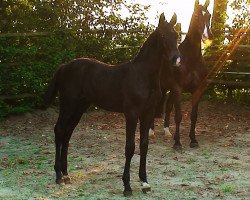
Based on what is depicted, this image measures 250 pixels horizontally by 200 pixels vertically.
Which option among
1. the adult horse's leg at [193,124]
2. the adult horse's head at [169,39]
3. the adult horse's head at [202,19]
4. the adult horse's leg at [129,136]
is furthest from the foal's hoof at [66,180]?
the adult horse's head at [202,19]

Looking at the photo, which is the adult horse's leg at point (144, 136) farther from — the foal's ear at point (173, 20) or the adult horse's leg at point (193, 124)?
the adult horse's leg at point (193, 124)

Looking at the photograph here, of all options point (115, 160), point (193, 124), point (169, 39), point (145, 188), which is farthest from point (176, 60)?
point (193, 124)

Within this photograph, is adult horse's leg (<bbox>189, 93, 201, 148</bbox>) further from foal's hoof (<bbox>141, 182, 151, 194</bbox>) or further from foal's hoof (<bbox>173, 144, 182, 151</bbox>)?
foal's hoof (<bbox>141, 182, 151, 194</bbox>)

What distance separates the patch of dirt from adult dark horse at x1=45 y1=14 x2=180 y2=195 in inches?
15.1

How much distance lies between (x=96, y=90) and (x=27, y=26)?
5.77 metres

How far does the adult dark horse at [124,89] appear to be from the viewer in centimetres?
574

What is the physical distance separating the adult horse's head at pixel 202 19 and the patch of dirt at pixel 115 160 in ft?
6.69

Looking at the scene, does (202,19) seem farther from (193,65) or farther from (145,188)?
(145,188)

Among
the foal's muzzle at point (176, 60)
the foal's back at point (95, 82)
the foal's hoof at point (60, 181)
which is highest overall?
the foal's muzzle at point (176, 60)

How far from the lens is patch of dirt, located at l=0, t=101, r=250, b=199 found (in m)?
5.94

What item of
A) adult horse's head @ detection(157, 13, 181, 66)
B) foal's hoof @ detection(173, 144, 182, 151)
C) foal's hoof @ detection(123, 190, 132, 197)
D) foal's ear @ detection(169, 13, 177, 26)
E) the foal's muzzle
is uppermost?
foal's ear @ detection(169, 13, 177, 26)

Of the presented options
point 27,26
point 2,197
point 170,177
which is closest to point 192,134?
point 170,177

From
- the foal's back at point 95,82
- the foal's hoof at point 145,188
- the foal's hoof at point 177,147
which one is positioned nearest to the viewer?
the foal's hoof at point 145,188

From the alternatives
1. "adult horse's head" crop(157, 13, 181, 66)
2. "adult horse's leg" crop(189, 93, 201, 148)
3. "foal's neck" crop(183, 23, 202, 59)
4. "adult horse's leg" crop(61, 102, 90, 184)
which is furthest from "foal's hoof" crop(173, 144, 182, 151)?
"adult horse's head" crop(157, 13, 181, 66)
